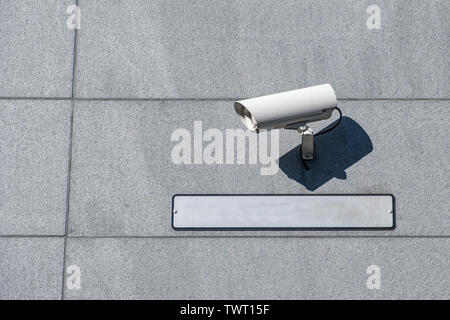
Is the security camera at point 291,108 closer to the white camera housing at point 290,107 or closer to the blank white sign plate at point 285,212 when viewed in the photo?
the white camera housing at point 290,107

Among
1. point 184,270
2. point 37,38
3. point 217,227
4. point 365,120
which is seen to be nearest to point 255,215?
point 217,227

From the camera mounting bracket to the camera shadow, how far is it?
0.06 meters

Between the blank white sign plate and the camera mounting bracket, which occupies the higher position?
the camera mounting bracket

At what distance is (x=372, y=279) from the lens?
5.28 metres

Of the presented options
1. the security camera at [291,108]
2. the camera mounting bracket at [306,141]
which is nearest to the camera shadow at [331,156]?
the camera mounting bracket at [306,141]

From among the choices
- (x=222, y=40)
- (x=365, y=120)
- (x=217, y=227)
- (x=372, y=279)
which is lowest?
(x=372, y=279)

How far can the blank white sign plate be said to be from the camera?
17.5 feet

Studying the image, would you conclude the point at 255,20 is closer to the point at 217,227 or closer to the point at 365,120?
the point at 365,120

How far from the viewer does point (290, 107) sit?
509 cm

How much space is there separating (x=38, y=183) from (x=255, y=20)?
1990mm

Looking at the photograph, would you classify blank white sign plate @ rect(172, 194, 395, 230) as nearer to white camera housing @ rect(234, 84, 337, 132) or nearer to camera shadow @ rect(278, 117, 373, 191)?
camera shadow @ rect(278, 117, 373, 191)

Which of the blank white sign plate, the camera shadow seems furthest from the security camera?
the blank white sign plate

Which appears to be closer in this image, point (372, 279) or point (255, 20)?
point (372, 279)

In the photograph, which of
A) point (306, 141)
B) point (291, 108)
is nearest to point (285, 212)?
point (306, 141)
